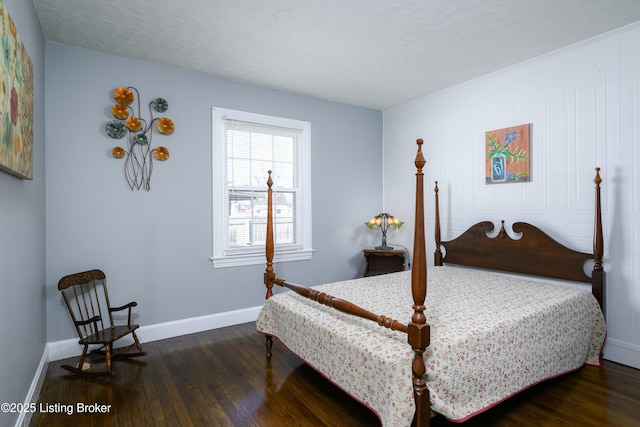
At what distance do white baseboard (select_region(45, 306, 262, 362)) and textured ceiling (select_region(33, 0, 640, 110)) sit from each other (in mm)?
2487

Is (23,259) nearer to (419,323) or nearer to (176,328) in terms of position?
(176,328)

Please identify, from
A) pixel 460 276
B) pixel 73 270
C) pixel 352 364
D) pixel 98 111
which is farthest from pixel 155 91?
pixel 460 276

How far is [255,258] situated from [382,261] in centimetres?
163

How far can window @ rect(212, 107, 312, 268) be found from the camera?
11.9 ft

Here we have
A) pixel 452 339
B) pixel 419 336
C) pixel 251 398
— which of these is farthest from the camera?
pixel 251 398

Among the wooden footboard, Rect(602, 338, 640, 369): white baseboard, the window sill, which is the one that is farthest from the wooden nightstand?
the wooden footboard

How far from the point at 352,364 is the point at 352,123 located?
340 centimetres

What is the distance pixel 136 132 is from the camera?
3.17 meters

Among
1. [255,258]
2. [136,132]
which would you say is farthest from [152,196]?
[255,258]

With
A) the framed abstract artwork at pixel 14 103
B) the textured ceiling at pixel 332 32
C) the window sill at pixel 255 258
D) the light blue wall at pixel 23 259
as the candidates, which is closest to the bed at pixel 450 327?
the window sill at pixel 255 258

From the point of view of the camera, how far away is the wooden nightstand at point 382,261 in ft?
14.1

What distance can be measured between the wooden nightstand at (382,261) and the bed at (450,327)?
31.4 inches

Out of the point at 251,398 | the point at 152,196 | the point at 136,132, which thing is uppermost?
the point at 136,132

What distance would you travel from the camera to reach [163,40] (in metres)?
2.81
